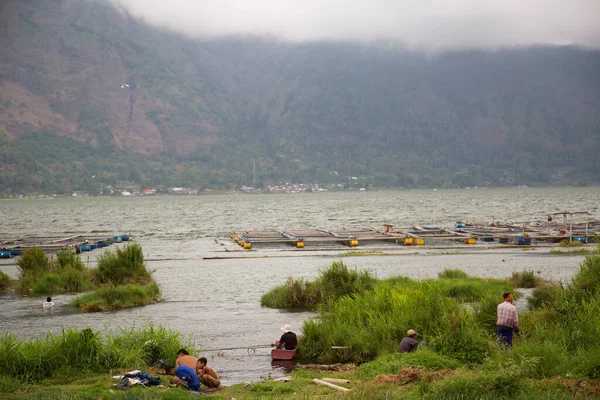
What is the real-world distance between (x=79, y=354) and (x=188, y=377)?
3.68 meters

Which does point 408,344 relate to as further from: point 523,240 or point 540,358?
point 523,240

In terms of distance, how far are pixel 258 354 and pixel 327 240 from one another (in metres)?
41.7

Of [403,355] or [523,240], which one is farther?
[523,240]

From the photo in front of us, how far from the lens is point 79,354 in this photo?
16891 millimetres

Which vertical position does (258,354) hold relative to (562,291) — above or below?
below

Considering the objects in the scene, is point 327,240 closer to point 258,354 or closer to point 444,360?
point 258,354

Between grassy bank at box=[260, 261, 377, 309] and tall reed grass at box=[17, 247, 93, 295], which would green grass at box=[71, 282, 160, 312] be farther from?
grassy bank at box=[260, 261, 377, 309]

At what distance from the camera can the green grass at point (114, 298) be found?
92.7 ft

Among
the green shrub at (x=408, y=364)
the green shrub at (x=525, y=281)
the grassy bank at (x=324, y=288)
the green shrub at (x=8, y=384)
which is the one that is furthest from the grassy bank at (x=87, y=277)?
the green shrub at (x=525, y=281)

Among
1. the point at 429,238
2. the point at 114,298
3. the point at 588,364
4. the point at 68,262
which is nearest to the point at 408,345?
the point at 588,364

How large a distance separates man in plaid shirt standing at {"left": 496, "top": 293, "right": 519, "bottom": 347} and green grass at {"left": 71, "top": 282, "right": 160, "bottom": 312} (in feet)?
58.8

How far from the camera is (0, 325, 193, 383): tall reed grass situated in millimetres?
15961

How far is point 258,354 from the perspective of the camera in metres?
20.1

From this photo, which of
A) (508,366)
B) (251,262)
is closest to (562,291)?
(508,366)
